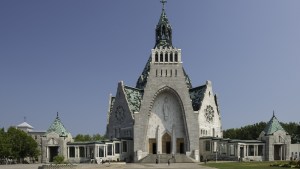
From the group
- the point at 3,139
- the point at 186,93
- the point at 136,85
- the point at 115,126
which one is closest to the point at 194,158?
the point at 186,93

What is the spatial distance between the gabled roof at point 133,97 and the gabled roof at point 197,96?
452 inches

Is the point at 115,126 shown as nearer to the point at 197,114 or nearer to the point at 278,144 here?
the point at 197,114

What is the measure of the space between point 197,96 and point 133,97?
1417 centimetres

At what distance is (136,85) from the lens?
344 ft

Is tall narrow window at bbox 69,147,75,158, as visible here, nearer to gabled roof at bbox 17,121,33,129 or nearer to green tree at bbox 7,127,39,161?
green tree at bbox 7,127,39,161

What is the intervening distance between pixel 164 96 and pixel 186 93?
4622mm

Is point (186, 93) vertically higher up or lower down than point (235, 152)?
higher up

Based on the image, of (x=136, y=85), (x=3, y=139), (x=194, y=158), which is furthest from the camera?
(x=136, y=85)

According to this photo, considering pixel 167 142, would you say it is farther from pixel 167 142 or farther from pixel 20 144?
pixel 20 144

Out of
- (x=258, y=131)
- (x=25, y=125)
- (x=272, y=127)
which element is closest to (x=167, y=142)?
(x=272, y=127)

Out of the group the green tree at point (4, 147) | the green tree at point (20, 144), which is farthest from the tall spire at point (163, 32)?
the green tree at point (4, 147)

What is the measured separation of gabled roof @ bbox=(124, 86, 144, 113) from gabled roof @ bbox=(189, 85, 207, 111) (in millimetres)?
11489

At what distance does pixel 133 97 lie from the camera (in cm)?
9300

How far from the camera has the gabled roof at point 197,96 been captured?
309 feet
